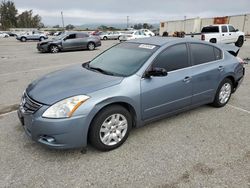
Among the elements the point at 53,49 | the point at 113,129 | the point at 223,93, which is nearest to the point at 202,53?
the point at 223,93

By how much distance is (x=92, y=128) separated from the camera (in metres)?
2.88

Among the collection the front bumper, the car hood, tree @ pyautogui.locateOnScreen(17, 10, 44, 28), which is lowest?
the front bumper

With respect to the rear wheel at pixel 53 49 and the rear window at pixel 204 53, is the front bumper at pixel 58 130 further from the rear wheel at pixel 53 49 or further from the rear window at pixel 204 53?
the rear wheel at pixel 53 49

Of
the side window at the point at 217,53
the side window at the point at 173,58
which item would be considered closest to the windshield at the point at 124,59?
the side window at the point at 173,58

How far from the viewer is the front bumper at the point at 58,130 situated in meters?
2.68

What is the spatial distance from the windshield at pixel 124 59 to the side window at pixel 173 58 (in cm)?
18

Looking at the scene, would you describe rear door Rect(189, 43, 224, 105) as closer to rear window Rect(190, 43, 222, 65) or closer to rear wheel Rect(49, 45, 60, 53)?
rear window Rect(190, 43, 222, 65)

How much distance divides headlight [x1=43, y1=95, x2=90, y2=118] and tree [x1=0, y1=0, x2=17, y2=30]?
91343 mm

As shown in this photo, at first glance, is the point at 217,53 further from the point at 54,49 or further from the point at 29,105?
the point at 54,49

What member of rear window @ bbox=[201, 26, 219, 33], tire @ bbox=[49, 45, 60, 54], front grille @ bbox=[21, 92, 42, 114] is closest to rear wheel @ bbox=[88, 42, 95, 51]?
tire @ bbox=[49, 45, 60, 54]

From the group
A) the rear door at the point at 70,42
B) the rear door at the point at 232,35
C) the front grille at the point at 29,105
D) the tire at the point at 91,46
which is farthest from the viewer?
the tire at the point at 91,46

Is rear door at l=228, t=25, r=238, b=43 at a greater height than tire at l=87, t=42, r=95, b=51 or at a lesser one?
greater

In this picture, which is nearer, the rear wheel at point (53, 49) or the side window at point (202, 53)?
the side window at point (202, 53)

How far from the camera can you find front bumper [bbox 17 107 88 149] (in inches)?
105
